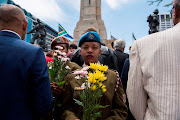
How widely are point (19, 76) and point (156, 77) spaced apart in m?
1.10

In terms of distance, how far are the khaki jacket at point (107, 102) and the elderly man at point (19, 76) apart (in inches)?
12.0

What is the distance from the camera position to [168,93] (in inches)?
38.2

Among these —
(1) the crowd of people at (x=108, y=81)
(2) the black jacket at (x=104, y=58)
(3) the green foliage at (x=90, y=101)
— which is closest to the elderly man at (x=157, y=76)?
(1) the crowd of people at (x=108, y=81)

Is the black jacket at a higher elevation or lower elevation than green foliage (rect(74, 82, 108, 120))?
higher

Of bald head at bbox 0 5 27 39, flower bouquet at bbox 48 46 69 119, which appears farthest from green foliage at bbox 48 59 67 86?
bald head at bbox 0 5 27 39

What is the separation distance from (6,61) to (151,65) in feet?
3.82

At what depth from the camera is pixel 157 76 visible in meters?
1.02

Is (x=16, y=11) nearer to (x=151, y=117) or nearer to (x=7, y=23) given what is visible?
(x=7, y=23)

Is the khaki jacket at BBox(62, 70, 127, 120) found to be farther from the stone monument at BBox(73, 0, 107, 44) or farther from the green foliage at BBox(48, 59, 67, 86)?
the stone monument at BBox(73, 0, 107, 44)

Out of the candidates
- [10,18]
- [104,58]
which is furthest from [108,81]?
[104,58]

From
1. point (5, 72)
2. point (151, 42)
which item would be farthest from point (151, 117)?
point (5, 72)

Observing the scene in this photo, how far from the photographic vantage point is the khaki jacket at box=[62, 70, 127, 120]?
1.55 metres

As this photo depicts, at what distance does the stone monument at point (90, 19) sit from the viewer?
11.7 metres

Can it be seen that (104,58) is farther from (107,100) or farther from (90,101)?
(90,101)
